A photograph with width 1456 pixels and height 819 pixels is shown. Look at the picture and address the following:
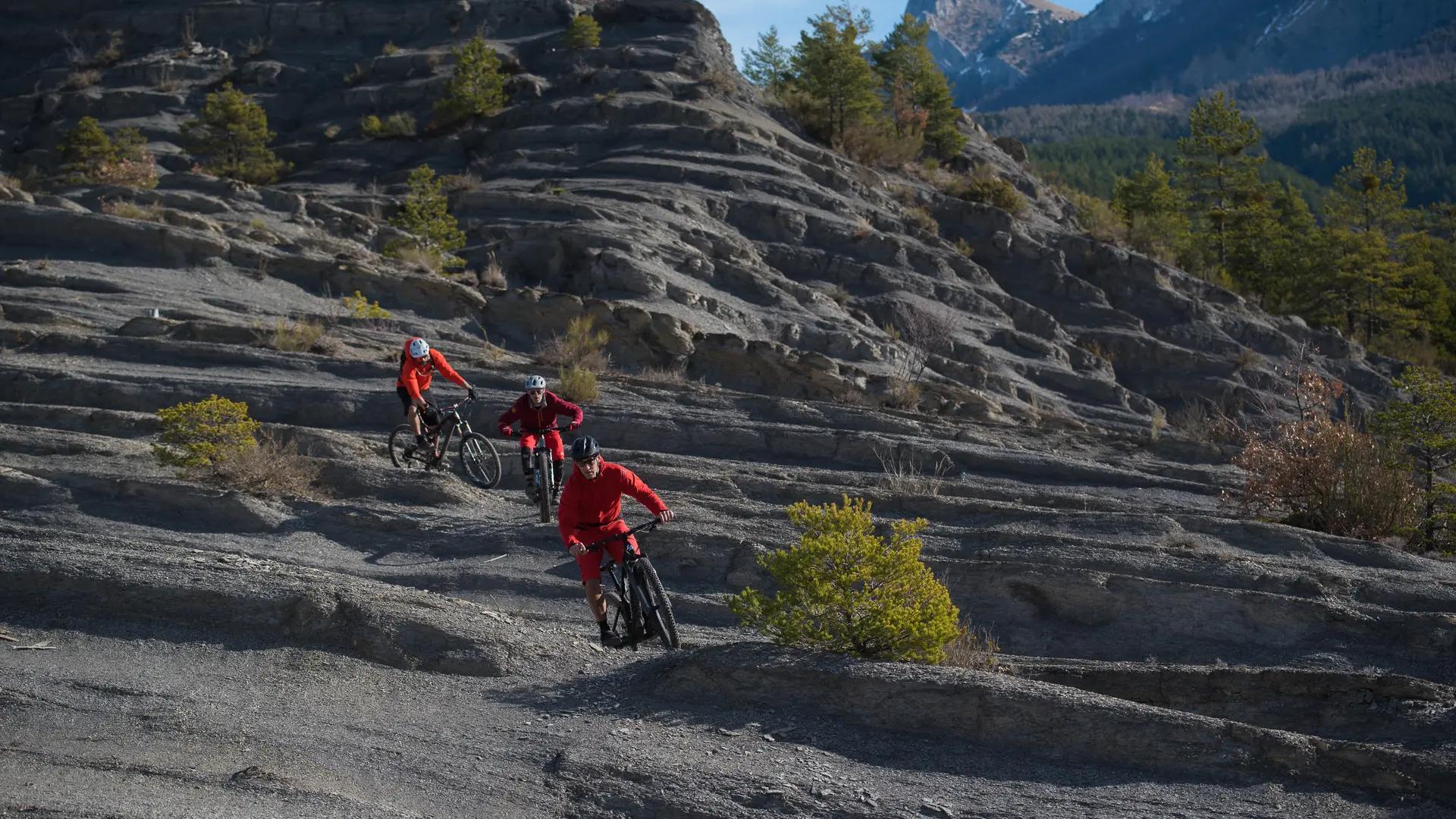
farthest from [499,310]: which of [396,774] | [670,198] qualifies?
[396,774]

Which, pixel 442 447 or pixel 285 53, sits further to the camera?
pixel 285 53

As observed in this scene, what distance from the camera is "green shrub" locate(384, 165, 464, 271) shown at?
27.3 m

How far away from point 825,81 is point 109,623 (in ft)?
120

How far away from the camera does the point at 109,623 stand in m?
8.41

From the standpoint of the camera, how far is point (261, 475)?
1233cm

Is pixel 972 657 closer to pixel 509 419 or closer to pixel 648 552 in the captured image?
pixel 648 552

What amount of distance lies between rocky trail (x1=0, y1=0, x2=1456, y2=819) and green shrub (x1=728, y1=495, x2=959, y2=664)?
32 cm

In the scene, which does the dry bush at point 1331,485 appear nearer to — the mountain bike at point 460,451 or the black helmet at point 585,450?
the black helmet at point 585,450

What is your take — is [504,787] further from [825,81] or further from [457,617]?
[825,81]

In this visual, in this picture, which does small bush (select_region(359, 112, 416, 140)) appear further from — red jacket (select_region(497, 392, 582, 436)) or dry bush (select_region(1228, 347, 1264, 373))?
red jacket (select_region(497, 392, 582, 436))

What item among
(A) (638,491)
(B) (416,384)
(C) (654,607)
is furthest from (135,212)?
(C) (654,607)

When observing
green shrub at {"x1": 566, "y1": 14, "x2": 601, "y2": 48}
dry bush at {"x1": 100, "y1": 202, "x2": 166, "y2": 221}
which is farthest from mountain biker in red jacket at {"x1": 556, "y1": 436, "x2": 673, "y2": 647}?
green shrub at {"x1": 566, "y1": 14, "x2": 601, "y2": 48}

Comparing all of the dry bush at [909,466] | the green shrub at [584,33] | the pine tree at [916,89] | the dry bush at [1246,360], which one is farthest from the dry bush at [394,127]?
the dry bush at [909,466]

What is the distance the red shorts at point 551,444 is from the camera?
12.2m
